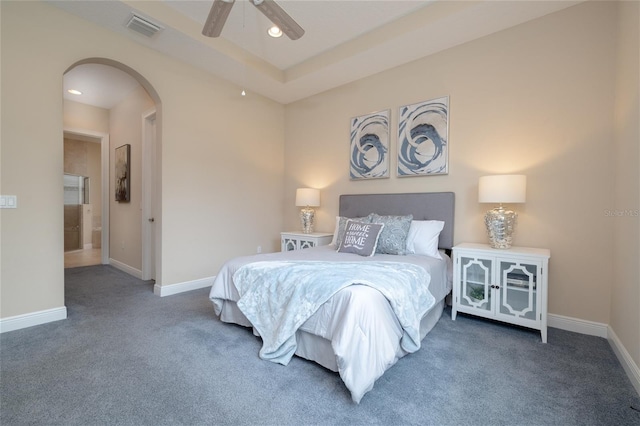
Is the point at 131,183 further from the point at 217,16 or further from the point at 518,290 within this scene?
the point at 518,290

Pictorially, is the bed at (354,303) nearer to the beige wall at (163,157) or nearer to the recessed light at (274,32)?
the beige wall at (163,157)

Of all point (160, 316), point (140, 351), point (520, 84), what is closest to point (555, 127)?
point (520, 84)

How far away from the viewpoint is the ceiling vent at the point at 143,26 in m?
2.70

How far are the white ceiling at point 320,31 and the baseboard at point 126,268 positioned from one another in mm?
3095

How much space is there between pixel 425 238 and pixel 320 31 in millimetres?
2520

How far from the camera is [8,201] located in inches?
92.0

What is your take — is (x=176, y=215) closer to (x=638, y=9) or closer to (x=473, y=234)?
(x=473, y=234)

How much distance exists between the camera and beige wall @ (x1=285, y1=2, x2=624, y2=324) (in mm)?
2382

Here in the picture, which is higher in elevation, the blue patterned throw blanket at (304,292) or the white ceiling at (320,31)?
the white ceiling at (320,31)

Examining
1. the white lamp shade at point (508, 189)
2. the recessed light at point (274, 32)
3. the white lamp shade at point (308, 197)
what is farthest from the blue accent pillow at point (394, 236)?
the recessed light at point (274, 32)

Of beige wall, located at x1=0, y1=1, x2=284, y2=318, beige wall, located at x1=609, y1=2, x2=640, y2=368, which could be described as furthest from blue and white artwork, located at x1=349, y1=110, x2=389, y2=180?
beige wall, located at x1=609, y1=2, x2=640, y2=368

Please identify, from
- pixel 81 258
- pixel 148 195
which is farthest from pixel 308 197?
pixel 81 258

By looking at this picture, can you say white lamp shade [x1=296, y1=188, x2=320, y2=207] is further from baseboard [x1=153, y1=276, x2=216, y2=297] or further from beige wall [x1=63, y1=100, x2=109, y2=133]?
beige wall [x1=63, y1=100, x2=109, y2=133]

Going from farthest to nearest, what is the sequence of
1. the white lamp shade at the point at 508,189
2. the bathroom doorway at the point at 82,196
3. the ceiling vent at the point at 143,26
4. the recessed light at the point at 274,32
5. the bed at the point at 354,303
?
the bathroom doorway at the point at 82,196, the recessed light at the point at 274,32, the ceiling vent at the point at 143,26, the white lamp shade at the point at 508,189, the bed at the point at 354,303
